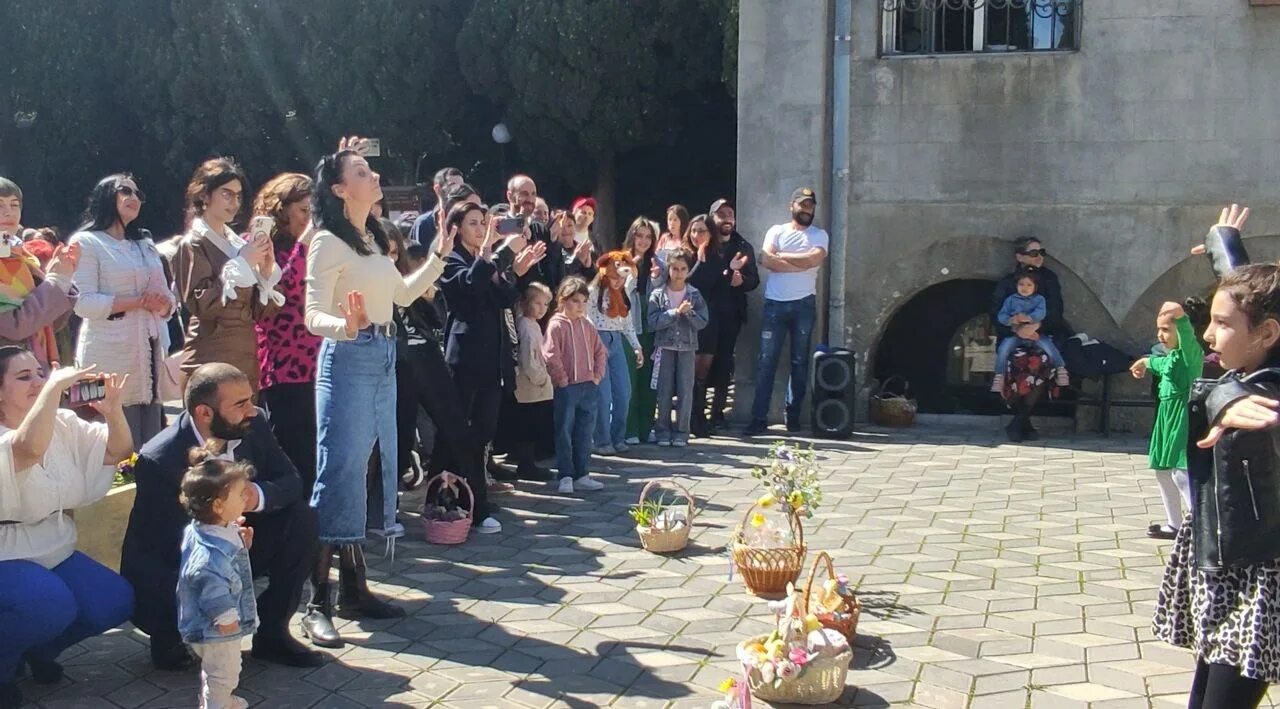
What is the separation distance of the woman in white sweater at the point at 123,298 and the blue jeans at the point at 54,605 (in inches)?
67.3

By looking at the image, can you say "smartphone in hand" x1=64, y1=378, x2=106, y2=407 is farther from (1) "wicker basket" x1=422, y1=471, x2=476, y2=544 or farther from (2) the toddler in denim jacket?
(1) "wicker basket" x1=422, y1=471, x2=476, y2=544

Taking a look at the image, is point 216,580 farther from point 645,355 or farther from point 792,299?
point 792,299

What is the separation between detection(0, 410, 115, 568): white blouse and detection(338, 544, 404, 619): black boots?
1.09m

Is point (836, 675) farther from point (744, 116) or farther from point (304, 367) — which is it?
point (744, 116)

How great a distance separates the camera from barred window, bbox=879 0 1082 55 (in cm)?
1093

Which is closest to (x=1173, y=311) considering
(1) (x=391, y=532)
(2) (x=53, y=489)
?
(1) (x=391, y=532)

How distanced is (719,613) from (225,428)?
233cm

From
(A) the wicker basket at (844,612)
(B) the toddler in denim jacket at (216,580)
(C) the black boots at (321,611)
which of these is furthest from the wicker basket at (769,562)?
(B) the toddler in denim jacket at (216,580)

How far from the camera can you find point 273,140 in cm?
1941

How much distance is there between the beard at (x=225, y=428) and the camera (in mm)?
4629

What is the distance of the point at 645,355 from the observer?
34.6ft

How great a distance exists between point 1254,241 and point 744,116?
459 cm

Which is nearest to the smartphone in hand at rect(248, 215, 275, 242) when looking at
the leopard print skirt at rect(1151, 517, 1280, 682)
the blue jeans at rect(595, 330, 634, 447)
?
the blue jeans at rect(595, 330, 634, 447)

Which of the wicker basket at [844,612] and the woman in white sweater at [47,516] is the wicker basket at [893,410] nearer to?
the wicker basket at [844,612]
